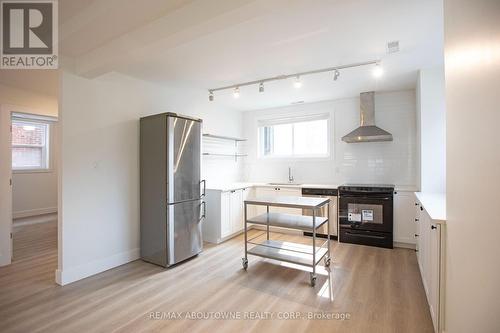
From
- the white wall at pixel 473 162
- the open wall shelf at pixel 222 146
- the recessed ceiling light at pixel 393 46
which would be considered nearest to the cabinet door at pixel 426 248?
the white wall at pixel 473 162

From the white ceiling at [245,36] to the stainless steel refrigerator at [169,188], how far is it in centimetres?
83

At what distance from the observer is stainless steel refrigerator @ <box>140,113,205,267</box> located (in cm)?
329

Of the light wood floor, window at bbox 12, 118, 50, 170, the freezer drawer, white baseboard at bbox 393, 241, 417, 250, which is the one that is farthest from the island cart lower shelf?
window at bbox 12, 118, 50, 170

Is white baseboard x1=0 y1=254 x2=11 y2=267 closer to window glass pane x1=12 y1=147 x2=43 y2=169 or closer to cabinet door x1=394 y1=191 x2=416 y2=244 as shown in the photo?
window glass pane x1=12 y1=147 x2=43 y2=169

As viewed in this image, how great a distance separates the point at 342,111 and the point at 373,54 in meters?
2.09

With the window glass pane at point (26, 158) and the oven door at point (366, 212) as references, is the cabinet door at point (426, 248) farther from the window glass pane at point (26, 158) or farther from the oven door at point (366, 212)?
the window glass pane at point (26, 158)

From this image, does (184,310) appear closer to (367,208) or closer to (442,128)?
(367,208)

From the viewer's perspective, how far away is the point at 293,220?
337cm

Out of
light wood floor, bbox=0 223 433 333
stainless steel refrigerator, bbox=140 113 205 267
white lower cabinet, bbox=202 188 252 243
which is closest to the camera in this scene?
light wood floor, bbox=0 223 433 333

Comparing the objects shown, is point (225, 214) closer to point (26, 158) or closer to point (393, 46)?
point (393, 46)

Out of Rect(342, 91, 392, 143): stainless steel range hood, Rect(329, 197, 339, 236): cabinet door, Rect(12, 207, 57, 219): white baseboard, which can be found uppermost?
Rect(342, 91, 392, 143): stainless steel range hood

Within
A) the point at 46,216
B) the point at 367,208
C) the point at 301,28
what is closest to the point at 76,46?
the point at 301,28

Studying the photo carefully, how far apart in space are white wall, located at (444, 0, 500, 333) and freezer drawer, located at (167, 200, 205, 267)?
2898mm

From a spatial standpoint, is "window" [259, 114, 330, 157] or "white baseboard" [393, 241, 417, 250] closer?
"white baseboard" [393, 241, 417, 250]
